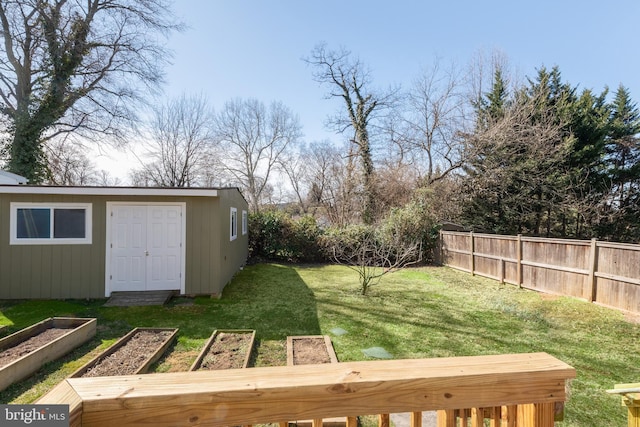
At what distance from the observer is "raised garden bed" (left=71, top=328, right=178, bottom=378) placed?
10.9 ft

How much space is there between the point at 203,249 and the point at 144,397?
6.39 m

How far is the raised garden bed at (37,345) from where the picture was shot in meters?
3.19

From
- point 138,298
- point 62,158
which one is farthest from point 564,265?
point 62,158

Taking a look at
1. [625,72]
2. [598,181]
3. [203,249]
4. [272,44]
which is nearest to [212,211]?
[203,249]

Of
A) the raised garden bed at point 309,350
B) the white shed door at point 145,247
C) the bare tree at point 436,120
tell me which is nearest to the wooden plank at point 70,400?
the raised garden bed at point 309,350

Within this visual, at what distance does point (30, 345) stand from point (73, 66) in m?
12.1

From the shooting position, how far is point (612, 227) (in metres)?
14.0

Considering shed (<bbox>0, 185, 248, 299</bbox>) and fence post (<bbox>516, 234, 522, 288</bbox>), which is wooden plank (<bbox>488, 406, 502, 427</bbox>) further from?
fence post (<bbox>516, 234, 522, 288</bbox>)

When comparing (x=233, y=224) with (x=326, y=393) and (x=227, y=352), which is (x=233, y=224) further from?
(x=326, y=393)

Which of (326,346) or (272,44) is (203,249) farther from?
(272,44)

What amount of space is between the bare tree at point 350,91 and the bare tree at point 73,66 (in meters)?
8.19

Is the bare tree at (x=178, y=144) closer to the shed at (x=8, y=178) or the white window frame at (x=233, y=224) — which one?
the shed at (x=8, y=178)

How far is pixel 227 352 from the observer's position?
3.90 metres

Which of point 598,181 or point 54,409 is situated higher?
point 598,181
